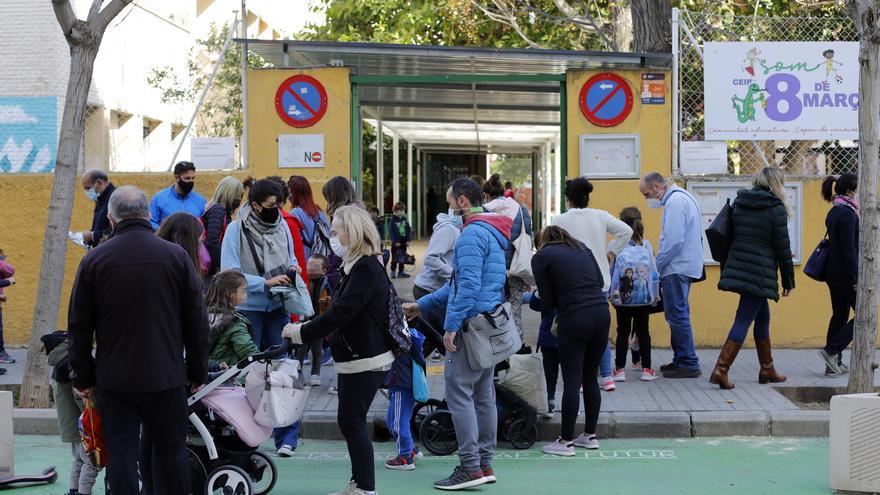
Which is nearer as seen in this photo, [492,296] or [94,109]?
[492,296]

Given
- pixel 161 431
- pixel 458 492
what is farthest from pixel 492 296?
Answer: pixel 161 431

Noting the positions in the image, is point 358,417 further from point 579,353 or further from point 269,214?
point 269,214

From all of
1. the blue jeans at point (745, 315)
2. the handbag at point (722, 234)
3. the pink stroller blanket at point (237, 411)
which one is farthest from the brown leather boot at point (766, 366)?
the pink stroller blanket at point (237, 411)

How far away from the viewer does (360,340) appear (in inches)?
241

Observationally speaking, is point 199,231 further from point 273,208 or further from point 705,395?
point 705,395

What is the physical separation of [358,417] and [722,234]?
4.51 meters

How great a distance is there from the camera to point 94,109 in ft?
62.7

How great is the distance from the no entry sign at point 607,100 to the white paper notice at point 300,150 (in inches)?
108

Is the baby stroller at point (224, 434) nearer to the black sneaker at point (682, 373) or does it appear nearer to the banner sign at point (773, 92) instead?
the black sneaker at point (682, 373)

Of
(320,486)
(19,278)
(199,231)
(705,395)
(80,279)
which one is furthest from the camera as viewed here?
(19,278)

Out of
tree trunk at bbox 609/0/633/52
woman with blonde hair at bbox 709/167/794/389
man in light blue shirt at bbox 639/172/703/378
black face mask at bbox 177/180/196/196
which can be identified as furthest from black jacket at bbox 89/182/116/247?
tree trunk at bbox 609/0/633/52

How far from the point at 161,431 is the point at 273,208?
2.82 m

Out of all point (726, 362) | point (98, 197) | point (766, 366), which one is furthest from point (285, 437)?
point (766, 366)

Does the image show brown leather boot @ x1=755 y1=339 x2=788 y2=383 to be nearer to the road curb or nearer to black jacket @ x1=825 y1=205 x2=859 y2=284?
black jacket @ x1=825 y1=205 x2=859 y2=284
